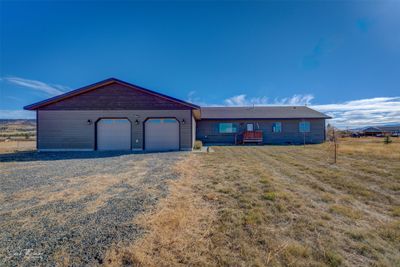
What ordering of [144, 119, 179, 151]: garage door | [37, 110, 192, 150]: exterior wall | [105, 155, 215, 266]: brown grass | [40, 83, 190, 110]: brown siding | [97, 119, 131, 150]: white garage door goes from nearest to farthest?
[105, 155, 215, 266]: brown grass, [37, 110, 192, 150]: exterior wall, [40, 83, 190, 110]: brown siding, [97, 119, 131, 150]: white garage door, [144, 119, 179, 151]: garage door

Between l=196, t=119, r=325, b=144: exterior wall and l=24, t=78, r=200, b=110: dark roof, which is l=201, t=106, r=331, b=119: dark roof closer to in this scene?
l=196, t=119, r=325, b=144: exterior wall

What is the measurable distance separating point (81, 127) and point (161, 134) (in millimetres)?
5259

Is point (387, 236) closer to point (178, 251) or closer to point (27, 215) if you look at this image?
point (178, 251)

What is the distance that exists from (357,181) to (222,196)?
406cm

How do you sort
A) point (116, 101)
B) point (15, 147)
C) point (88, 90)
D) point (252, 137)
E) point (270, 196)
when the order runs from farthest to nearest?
1. point (252, 137)
2. point (15, 147)
3. point (116, 101)
4. point (88, 90)
5. point (270, 196)

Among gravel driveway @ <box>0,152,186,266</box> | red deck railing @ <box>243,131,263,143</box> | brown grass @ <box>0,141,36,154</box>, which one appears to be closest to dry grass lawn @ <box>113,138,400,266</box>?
gravel driveway @ <box>0,152,186,266</box>

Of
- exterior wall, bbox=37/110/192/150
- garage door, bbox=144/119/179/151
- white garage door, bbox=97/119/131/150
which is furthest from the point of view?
garage door, bbox=144/119/179/151

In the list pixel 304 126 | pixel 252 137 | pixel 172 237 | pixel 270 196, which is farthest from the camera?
pixel 304 126

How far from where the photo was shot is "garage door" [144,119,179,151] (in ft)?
42.8

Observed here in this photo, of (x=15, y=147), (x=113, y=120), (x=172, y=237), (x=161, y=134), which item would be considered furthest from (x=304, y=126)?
(x=15, y=147)

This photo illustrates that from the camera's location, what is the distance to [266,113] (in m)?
20.9

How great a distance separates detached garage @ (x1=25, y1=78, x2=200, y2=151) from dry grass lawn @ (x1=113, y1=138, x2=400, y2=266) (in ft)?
26.6

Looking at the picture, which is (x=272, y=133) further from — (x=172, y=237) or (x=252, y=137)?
(x=172, y=237)

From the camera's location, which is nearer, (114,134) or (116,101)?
(116,101)
